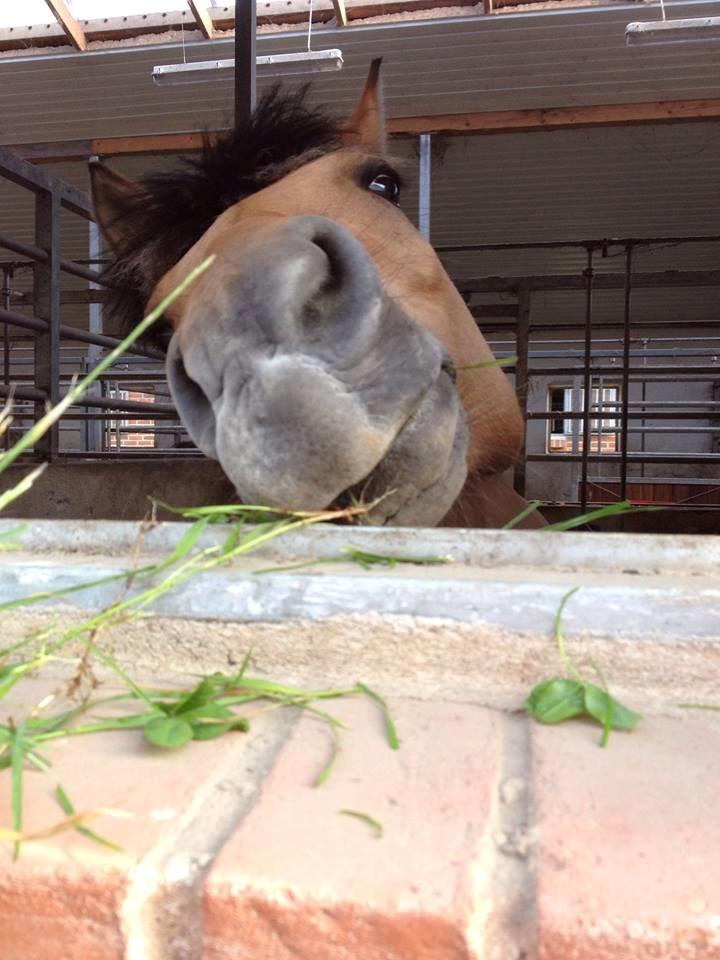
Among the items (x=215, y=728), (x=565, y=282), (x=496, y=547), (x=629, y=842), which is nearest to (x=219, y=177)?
(x=496, y=547)

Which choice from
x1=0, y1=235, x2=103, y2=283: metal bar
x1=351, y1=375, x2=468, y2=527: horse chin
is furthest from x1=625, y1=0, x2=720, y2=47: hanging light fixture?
x1=351, y1=375, x2=468, y2=527: horse chin

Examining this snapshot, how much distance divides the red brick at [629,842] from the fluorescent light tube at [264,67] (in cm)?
650

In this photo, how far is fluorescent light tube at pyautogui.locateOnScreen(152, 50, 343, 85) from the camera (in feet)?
20.2

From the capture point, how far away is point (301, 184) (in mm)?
2223

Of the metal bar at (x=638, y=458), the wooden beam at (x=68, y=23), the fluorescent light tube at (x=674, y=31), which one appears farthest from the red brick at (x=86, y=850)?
the wooden beam at (x=68, y=23)

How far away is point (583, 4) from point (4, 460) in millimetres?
7188

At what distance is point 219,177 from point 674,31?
4.88 meters

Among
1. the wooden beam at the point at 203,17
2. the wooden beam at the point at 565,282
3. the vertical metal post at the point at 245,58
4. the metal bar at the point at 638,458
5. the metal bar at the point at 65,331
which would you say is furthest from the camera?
the wooden beam at the point at 203,17

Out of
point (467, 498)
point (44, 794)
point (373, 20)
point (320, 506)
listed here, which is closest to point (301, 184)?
point (467, 498)

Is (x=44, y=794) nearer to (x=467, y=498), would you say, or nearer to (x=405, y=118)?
(x=467, y=498)

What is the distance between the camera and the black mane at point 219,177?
235cm

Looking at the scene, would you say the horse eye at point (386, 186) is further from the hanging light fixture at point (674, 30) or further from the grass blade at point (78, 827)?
the hanging light fixture at point (674, 30)

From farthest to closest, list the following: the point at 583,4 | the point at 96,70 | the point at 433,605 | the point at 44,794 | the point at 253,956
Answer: the point at 96,70
the point at 583,4
the point at 433,605
the point at 44,794
the point at 253,956

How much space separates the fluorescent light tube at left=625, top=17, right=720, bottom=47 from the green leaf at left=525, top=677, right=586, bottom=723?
5.99 m
